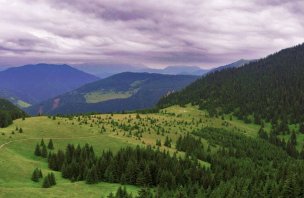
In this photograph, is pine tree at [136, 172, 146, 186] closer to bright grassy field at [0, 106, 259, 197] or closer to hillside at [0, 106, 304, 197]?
hillside at [0, 106, 304, 197]

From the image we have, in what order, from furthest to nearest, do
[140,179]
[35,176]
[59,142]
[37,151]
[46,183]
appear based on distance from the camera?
[59,142], [37,151], [140,179], [35,176], [46,183]

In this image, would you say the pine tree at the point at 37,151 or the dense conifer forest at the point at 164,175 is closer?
the dense conifer forest at the point at 164,175

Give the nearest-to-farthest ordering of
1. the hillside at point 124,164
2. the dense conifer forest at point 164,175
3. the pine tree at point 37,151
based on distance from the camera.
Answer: the hillside at point 124,164 < the dense conifer forest at point 164,175 < the pine tree at point 37,151

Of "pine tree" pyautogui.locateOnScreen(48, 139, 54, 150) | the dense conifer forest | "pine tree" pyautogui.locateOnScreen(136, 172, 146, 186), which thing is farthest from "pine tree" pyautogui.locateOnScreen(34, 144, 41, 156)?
"pine tree" pyautogui.locateOnScreen(136, 172, 146, 186)

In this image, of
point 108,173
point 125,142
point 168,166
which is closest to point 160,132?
point 125,142

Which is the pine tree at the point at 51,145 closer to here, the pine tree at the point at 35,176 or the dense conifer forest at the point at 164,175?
the dense conifer forest at the point at 164,175

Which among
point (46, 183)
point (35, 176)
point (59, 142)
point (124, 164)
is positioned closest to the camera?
point (46, 183)

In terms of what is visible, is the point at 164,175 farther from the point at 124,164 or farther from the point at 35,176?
the point at 35,176

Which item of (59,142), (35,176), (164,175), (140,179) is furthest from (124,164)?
(59,142)

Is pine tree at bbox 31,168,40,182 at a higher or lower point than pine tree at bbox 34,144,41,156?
lower

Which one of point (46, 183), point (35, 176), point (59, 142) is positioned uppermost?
point (59, 142)

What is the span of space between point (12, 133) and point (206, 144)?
9478 cm

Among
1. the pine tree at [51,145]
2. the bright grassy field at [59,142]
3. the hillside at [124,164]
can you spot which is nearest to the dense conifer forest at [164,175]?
the pine tree at [51,145]

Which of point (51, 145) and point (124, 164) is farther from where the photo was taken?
point (51, 145)
